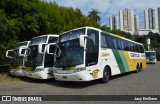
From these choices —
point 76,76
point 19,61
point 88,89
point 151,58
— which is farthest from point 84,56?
point 151,58

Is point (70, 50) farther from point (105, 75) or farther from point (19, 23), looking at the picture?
point (19, 23)

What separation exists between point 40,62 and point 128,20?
9671cm

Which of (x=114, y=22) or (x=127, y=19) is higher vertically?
(x=127, y=19)

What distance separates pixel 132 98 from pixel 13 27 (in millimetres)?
12848

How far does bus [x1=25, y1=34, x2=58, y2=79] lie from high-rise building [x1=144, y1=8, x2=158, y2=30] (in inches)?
3786

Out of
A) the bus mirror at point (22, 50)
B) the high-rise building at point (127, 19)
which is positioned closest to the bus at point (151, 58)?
the bus mirror at point (22, 50)

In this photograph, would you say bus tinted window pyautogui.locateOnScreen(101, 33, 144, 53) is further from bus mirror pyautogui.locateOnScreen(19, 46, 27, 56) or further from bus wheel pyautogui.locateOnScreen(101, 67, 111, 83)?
bus mirror pyautogui.locateOnScreen(19, 46, 27, 56)

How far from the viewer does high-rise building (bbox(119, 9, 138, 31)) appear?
103 meters

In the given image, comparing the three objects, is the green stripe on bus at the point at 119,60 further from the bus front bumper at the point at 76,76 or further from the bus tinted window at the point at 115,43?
the bus front bumper at the point at 76,76

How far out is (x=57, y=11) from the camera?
29.0 meters

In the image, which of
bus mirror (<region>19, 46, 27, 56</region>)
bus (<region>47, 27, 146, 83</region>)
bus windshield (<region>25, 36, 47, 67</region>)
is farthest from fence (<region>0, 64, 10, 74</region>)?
bus (<region>47, 27, 146, 83</region>)

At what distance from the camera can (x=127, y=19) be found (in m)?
105

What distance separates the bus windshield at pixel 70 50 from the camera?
11516 mm

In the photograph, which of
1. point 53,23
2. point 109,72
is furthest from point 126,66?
point 53,23
